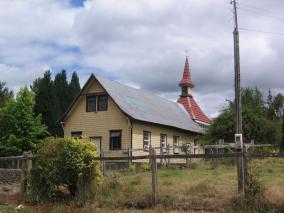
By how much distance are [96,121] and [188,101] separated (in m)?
14.3

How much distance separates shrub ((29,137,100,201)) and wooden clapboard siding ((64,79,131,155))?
1337cm

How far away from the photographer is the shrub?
14.6 metres

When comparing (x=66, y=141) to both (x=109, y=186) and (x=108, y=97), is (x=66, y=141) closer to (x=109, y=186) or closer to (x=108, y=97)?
(x=109, y=186)

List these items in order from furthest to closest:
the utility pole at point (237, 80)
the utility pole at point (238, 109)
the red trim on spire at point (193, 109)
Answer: the red trim on spire at point (193, 109) < the utility pole at point (237, 80) < the utility pole at point (238, 109)

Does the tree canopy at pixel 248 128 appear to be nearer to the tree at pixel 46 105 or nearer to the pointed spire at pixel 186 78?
the tree at pixel 46 105

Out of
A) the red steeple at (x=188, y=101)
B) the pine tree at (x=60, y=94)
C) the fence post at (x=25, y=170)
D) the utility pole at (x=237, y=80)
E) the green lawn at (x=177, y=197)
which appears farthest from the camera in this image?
the red steeple at (x=188, y=101)

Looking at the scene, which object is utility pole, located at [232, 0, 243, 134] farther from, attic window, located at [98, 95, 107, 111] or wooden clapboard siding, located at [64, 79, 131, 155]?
attic window, located at [98, 95, 107, 111]

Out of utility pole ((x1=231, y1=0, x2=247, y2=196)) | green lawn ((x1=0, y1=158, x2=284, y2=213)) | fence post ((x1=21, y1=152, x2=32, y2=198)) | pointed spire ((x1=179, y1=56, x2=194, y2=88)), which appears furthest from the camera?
pointed spire ((x1=179, y1=56, x2=194, y2=88))

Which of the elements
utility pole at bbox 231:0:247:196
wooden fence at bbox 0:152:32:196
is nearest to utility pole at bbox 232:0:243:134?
utility pole at bbox 231:0:247:196

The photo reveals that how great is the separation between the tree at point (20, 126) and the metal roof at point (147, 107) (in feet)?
18.2

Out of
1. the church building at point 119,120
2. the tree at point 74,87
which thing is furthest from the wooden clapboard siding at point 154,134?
the tree at point 74,87

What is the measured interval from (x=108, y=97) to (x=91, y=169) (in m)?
15.4

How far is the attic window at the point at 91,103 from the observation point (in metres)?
30.8

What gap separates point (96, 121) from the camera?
1201 inches
